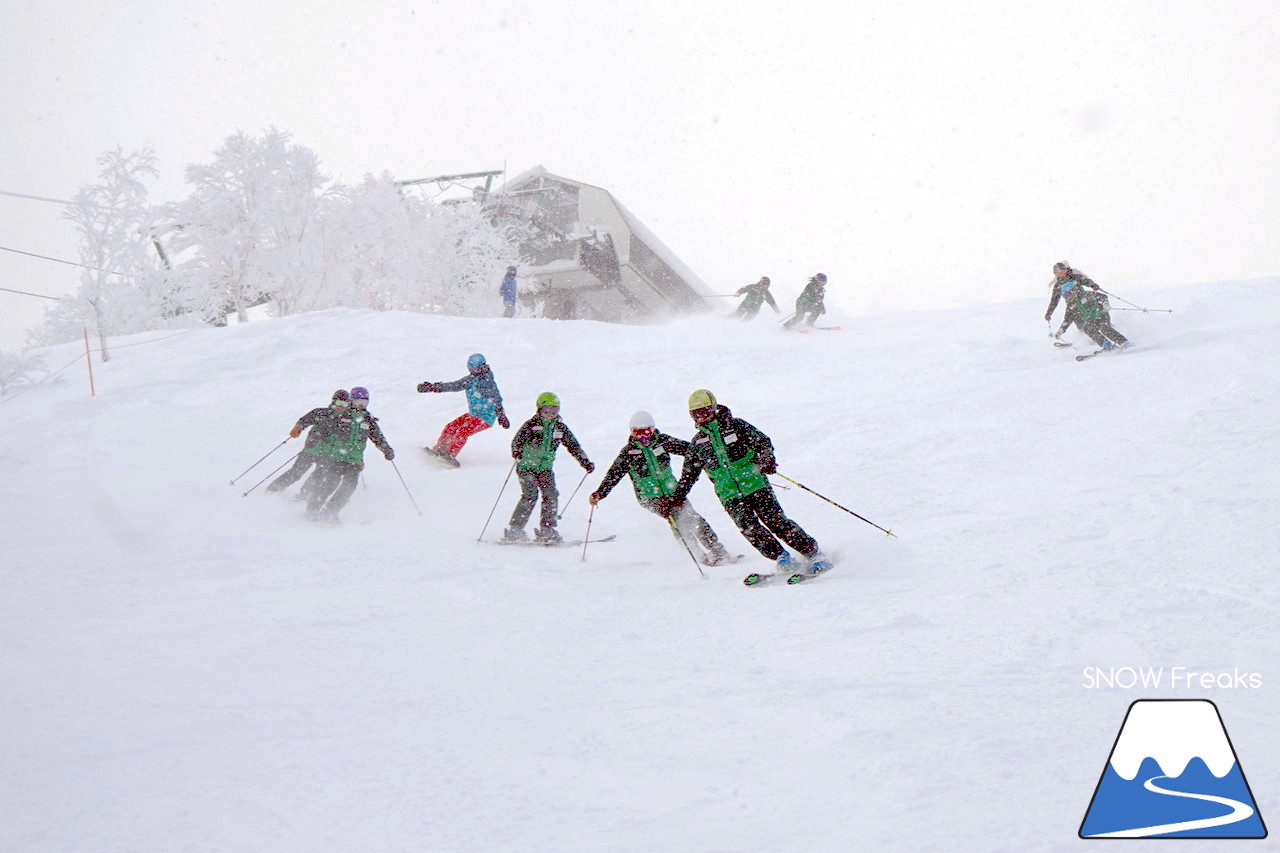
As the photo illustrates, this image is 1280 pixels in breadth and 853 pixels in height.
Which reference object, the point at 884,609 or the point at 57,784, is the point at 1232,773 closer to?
the point at 884,609

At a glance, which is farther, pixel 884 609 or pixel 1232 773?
pixel 884 609

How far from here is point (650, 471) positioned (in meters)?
6.96

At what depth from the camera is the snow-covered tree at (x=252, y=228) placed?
2528 cm

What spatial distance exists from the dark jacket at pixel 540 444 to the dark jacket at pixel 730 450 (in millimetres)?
1942

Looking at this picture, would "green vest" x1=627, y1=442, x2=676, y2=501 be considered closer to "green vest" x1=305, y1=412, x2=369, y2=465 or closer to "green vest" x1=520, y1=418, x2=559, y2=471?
"green vest" x1=520, y1=418, x2=559, y2=471

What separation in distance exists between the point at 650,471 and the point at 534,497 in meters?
1.40

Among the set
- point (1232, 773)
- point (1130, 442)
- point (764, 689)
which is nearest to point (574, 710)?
point (764, 689)

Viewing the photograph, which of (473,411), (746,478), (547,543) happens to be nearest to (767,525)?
(746,478)

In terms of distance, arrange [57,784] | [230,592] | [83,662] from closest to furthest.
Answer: [57,784] < [83,662] < [230,592]

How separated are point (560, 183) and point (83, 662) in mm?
36132

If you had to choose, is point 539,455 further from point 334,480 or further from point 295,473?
point 295,473

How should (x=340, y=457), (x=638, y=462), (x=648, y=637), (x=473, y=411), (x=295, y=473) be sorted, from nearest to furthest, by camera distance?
(x=648, y=637) < (x=638, y=462) < (x=340, y=457) < (x=295, y=473) < (x=473, y=411)

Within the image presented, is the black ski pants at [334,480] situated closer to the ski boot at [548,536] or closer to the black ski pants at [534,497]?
the black ski pants at [534,497]

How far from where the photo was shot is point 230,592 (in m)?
5.82
